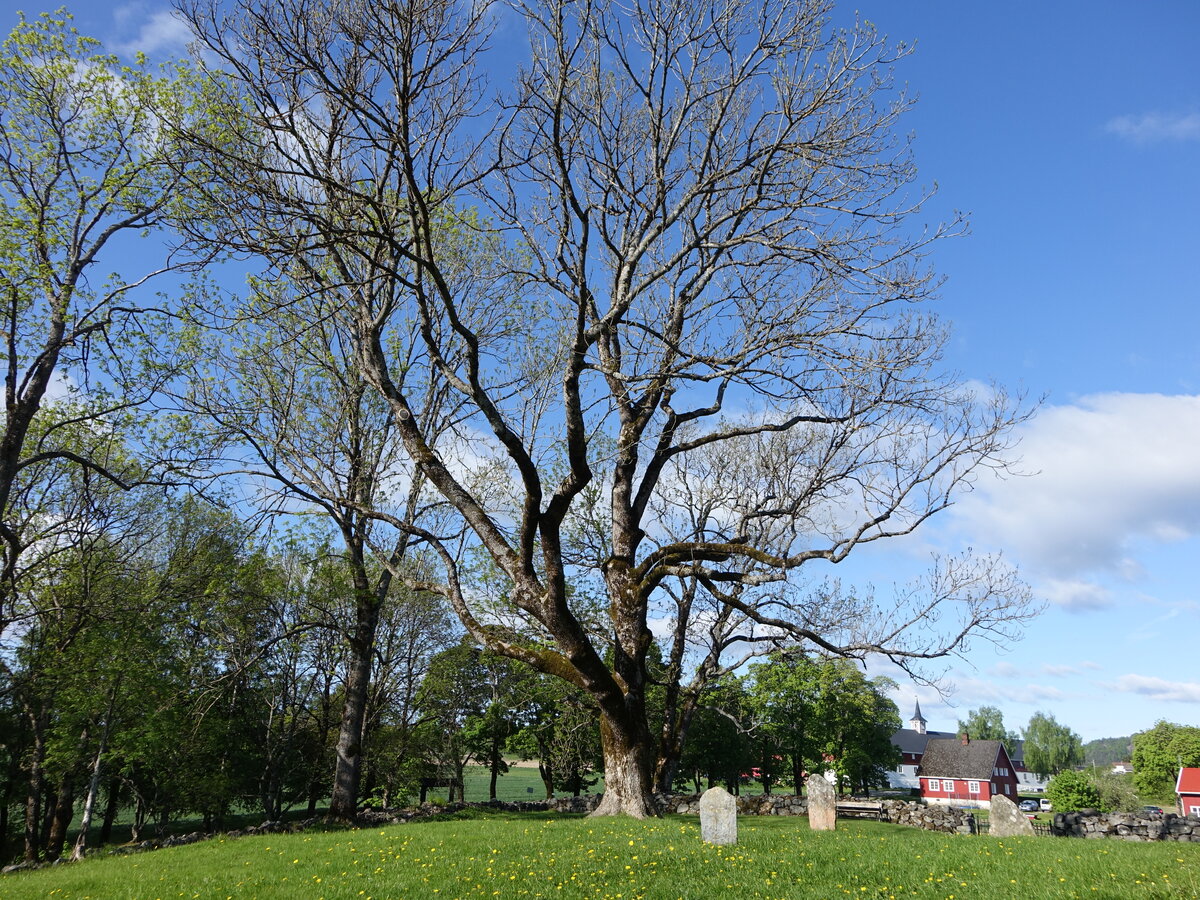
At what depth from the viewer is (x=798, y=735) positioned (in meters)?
44.9

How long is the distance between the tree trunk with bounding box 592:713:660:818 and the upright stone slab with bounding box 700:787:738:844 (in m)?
2.84

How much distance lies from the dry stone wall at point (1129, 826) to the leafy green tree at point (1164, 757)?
7021 cm

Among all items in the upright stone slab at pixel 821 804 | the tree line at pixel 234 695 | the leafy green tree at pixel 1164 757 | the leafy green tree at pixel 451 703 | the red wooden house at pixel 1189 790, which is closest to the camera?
the upright stone slab at pixel 821 804

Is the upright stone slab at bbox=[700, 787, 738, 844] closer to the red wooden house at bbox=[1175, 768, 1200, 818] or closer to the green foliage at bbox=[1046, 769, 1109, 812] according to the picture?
the green foliage at bbox=[1046, 769, 1109, 812]

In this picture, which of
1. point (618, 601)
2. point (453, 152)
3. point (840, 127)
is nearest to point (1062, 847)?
point (618, 601)

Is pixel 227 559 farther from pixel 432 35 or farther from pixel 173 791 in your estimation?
pixel 432 35

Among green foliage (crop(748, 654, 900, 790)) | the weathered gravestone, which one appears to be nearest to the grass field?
the weathered gravestone

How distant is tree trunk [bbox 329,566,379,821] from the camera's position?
18812 millimetres

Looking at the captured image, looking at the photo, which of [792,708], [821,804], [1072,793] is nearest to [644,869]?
[821,804]

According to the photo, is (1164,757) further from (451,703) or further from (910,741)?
(451,703)

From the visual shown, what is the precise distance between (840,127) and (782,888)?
35.8 feet

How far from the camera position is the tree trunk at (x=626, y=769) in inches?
531

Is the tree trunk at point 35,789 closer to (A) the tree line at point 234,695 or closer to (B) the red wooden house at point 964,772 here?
(A) the tree line at point 234,695

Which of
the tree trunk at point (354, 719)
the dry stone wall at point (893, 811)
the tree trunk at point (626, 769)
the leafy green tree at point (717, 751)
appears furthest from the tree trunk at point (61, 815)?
the leafy green tree at point (717, 751)
